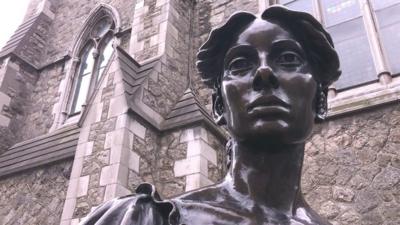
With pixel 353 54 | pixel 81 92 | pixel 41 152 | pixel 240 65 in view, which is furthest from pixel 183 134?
pixel 81 92

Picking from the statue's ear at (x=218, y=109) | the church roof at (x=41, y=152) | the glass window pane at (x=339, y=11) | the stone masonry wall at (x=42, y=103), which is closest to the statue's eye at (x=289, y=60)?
the statue's ear at (x=218, y=109)

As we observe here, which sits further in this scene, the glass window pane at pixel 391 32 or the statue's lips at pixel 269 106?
the glass window pane at pixel 391 32

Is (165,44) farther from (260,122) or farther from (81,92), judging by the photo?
(260,122)

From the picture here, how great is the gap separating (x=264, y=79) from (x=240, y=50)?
0.16 m

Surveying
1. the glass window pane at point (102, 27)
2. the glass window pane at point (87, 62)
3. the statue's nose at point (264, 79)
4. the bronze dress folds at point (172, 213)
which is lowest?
the bronze dress folds at point (172, 213)

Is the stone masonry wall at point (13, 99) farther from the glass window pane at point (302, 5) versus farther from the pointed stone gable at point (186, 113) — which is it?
the glass window pane at point (302, 5)

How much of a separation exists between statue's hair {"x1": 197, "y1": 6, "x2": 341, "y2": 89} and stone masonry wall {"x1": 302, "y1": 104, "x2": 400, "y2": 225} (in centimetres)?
305

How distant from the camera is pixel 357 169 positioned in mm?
4207

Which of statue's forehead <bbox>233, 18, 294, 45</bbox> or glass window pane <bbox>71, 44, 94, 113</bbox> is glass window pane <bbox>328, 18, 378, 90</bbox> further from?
glass window pane <bbox>71, 44, 94, 113</bbox>

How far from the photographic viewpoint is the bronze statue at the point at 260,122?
106cm

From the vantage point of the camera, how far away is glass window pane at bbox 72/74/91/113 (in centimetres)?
858

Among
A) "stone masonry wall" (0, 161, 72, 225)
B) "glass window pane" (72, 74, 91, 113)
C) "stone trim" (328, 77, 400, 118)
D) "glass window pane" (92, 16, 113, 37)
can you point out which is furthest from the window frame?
"glass window pane" (92, 16, 113, 37)

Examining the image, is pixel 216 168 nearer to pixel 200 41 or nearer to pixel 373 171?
pixel 373 171

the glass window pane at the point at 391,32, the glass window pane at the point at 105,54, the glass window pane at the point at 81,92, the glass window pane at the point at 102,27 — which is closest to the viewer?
the glass window pane at the point at 391,32
